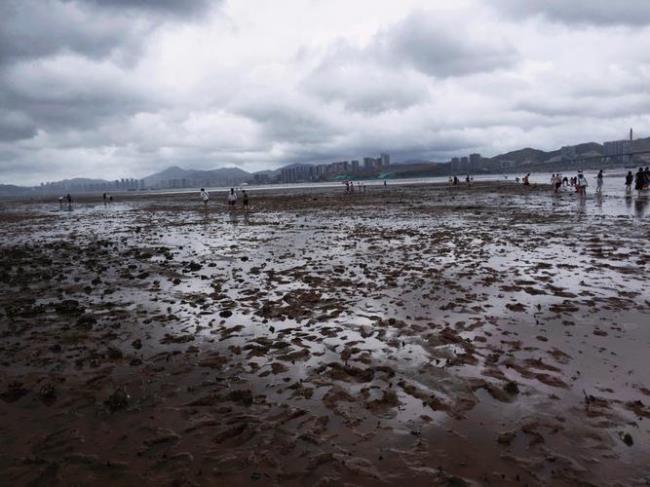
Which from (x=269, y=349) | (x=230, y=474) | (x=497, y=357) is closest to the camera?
(x=230, y=474)

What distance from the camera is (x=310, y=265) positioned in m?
15.9

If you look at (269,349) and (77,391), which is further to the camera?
(269,349)

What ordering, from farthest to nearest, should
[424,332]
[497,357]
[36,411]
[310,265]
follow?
[310,265], [424,332], [497,357], [36,411]

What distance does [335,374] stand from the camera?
7.13 meters

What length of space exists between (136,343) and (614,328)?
33.8 ft

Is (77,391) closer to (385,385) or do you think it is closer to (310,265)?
(385,385)

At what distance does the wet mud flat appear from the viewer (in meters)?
4.88

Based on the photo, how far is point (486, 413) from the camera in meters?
5.79

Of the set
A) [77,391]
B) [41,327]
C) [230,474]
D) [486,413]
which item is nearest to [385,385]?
[486,413]

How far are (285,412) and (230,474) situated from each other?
1.39m

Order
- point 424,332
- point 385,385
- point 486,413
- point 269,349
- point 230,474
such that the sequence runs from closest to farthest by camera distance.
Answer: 1. point 230,474
2. point 486,413
3. point 385,385
4. point 269,349
5. point 424,332

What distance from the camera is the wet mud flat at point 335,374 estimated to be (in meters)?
4.88

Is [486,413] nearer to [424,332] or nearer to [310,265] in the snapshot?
[424,332]

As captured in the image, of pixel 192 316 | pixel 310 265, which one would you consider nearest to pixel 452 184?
pixel 310 265
